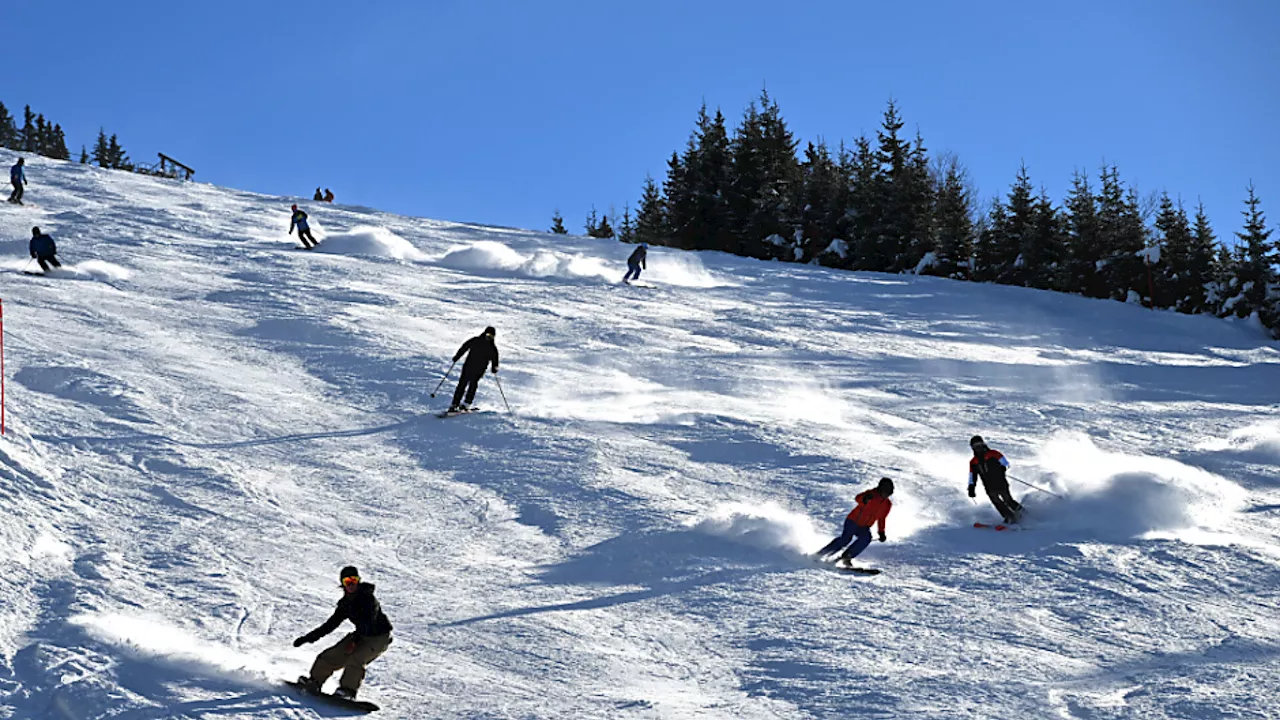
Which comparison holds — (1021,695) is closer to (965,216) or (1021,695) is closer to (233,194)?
(965,216)

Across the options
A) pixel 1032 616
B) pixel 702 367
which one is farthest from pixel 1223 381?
pixel 1032 616

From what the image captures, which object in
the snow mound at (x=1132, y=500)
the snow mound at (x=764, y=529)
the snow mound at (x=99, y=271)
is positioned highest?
the snow mound at (x=99, y=271)

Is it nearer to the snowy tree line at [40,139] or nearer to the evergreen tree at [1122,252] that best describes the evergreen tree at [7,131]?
the snowy tree line at [40,139]

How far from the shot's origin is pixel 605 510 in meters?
12.8

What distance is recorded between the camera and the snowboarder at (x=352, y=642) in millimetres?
8094

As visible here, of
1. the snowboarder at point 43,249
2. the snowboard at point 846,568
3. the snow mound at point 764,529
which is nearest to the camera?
the snowboard at point 846,568

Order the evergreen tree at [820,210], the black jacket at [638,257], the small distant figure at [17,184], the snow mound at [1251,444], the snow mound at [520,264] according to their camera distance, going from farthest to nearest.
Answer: the evergreen tree at [820,210]
the small distant figure at [17,184]
the snow mound at [520,264]
the black jacket at [638,257]
the snow mound at [1251,444]

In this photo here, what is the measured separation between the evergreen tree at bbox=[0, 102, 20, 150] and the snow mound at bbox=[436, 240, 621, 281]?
100230 millimetres

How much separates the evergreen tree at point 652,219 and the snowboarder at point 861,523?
40635 mm

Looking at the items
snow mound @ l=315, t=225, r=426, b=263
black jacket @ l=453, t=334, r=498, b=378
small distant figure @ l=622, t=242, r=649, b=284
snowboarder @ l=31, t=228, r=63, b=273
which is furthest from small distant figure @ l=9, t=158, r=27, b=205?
black jacket @ l=453, t=334, r=498, b=378

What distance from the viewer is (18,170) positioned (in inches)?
1326

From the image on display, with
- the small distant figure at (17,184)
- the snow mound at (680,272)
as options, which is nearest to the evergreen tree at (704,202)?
the snow mound at (680,272)

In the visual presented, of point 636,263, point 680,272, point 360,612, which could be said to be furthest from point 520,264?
point 360,612

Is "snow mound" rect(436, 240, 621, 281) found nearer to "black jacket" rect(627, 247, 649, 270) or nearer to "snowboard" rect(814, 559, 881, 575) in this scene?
"black jacket" rect(627, 247, 649, 270)
